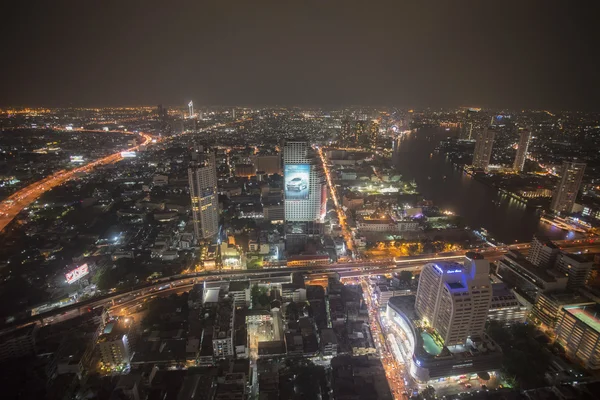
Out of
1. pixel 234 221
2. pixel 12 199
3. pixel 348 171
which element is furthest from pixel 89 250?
pixel 348 171

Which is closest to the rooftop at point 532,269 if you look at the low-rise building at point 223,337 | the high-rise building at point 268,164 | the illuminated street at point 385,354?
the illuminated street at point 385,354

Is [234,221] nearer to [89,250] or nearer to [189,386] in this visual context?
[89,250]

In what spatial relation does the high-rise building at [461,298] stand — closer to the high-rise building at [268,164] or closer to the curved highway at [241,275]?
the curved highway at [241,275]

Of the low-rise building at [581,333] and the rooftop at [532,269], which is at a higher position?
the rooftop at [532,269]

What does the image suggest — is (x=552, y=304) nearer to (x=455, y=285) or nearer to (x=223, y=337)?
(x=455, y=285)

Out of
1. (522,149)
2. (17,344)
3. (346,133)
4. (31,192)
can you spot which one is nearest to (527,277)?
(17,344)
